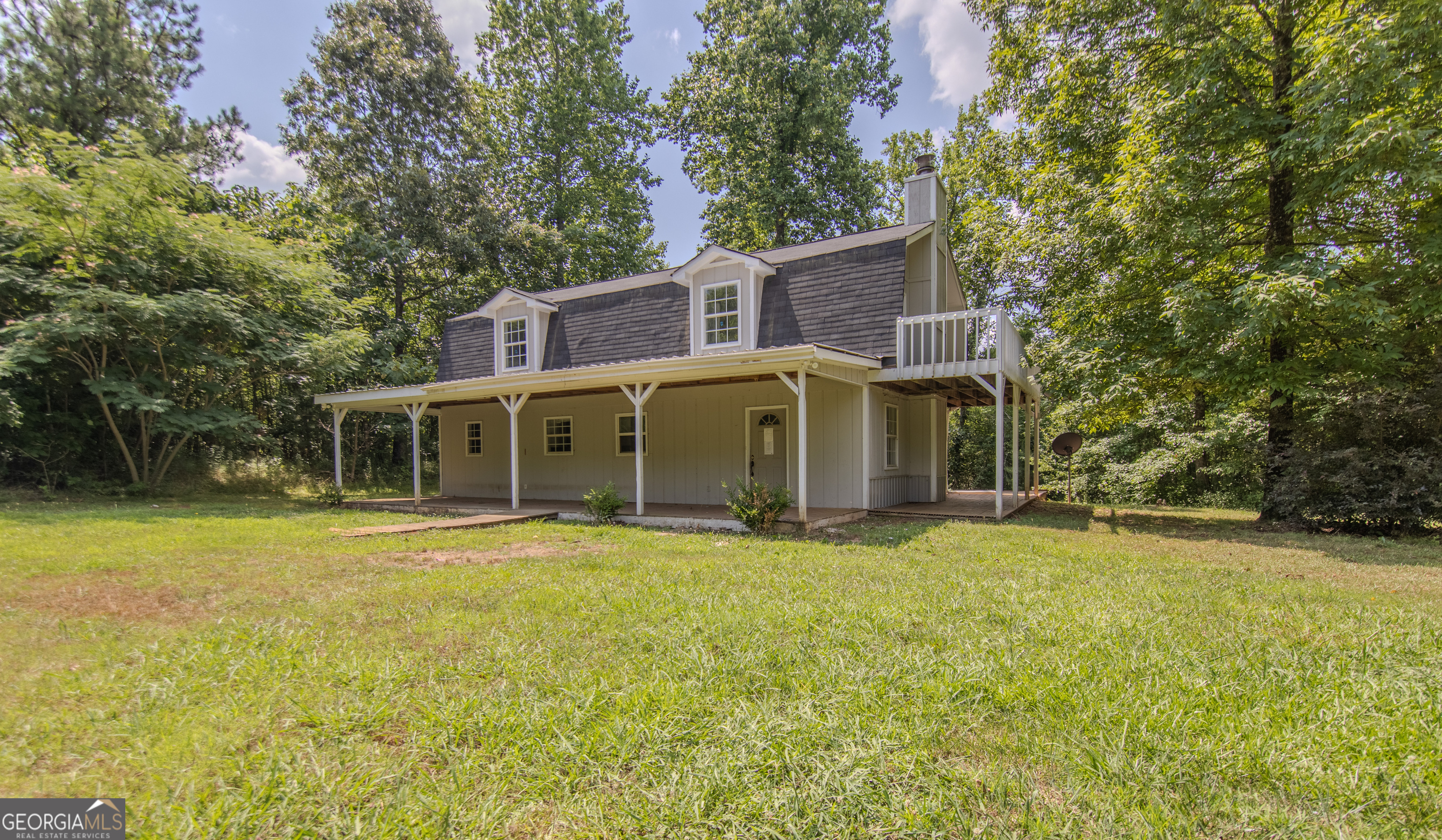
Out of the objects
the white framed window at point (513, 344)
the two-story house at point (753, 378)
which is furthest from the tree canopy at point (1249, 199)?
the white framed window at point (513, 344)

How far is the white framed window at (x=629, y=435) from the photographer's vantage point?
12430mm

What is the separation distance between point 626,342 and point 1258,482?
51.1 feet

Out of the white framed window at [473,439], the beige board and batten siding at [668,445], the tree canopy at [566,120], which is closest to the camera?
the beige board and batten siding at [668,445]

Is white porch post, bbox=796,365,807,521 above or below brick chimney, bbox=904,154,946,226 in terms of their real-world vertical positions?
below

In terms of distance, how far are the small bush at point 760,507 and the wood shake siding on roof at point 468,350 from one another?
8451 mm

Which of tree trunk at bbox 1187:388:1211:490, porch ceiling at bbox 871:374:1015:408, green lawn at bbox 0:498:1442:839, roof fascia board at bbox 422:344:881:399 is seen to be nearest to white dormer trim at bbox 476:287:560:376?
roof fascia board at bbox 422:344:881:399

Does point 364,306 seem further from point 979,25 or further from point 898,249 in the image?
point 979,25

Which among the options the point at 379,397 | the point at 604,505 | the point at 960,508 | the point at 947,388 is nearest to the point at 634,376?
the point at 604,505

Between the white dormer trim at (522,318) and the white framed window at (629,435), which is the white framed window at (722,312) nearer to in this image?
the white framed window at (629,435)

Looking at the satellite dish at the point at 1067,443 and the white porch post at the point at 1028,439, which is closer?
the white porch post at the point at 1028,439

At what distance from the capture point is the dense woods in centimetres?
818

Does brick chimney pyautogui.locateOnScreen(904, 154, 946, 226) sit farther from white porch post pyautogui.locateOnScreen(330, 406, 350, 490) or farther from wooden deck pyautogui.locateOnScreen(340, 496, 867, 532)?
white porch post pyautogui.locateOnScreen(330, 406, 350, 490)

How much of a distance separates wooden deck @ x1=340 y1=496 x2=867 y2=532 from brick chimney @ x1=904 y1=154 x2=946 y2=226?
5.75 meters

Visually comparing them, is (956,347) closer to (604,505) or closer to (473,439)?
(604,505)
